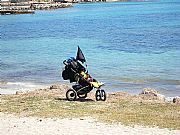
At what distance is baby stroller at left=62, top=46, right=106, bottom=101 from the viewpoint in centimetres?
1386

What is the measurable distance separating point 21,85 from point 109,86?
3999mm

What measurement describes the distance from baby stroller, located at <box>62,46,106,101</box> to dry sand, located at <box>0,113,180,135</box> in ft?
8.75

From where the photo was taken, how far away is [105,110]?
12.5 metres

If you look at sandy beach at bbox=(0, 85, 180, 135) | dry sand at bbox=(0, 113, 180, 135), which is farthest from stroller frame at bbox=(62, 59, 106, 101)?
dry sand at bbox=(0, 113, 180, 135)

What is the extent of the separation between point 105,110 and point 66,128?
2.25 meters

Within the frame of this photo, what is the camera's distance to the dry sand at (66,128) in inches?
397

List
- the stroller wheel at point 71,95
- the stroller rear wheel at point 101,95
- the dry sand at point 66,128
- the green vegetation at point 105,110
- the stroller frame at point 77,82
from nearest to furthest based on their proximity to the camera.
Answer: the dry sand at point 66,128, the green vegetation at point 105,110, the stroller frame at point 77,82, the stroller wheel at point 71,95, the stroller rear wheel at point 101,95

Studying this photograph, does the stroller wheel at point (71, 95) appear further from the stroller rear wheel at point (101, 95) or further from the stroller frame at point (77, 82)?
the stroller rear wheel at point (101, 95)

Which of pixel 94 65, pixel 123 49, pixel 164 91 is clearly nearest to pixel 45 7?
pixel 123 49

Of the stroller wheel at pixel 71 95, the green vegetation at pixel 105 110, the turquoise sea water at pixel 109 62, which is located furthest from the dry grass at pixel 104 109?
the turquoise sea water at pixel 109 62

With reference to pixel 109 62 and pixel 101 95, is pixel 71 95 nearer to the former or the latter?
pixel 101 95

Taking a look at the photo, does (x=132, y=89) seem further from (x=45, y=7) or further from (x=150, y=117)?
(x=45, y=7)

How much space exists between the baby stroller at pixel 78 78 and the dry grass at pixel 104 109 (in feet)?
0.89

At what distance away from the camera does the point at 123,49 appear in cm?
3712
